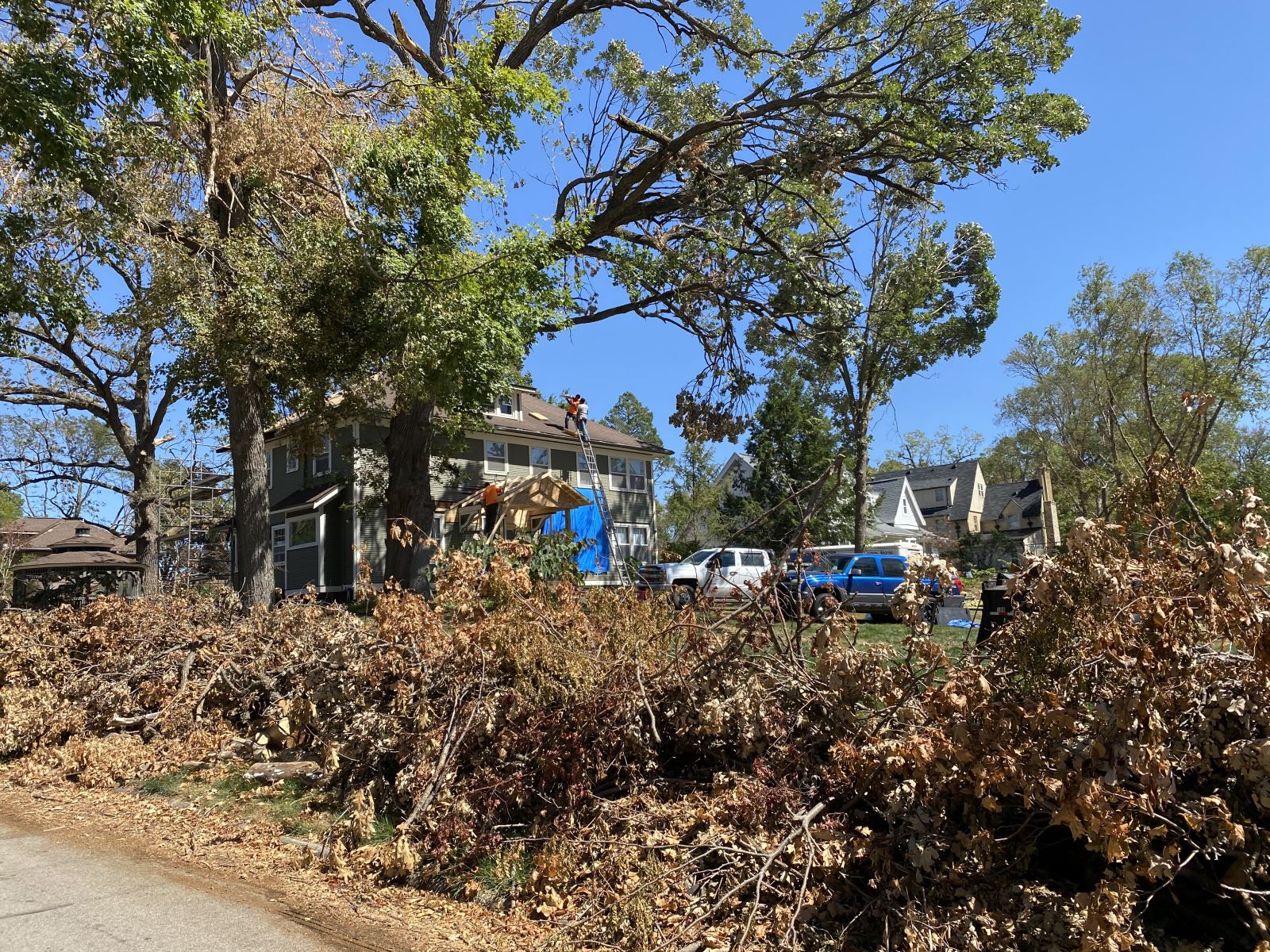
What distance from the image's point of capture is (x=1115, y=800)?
3.30 meters

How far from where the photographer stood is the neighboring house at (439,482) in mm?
26297

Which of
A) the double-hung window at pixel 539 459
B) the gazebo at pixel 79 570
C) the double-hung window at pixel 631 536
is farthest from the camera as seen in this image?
the double-hung window at pixel 631 536

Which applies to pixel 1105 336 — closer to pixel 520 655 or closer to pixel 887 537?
pixel 887 537

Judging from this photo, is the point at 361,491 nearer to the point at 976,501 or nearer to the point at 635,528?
the point at 635,528

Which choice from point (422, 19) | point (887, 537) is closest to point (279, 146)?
point (422, 19)

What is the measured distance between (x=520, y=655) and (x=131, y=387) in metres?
21.5

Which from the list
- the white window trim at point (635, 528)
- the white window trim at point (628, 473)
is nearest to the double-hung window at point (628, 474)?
the white window trim at point (628, 473)

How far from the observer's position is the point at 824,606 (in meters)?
4.64

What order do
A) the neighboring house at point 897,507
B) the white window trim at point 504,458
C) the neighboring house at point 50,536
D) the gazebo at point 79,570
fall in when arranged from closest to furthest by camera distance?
the gazebo at point 79,570, the neighboring house at point 50,536, the white window trim at point 504,458, the neighboring house at point 897,507

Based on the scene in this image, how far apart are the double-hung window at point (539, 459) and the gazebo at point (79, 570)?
13.7m

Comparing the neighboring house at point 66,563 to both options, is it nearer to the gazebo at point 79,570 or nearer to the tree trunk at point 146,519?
the gazebo at point 79,570

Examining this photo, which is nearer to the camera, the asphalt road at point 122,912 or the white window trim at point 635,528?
the asphalt road at point 122,912

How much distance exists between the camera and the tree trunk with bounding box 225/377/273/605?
Answer: 40.8 ft

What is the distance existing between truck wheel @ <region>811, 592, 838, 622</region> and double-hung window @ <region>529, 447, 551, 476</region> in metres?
27.3
